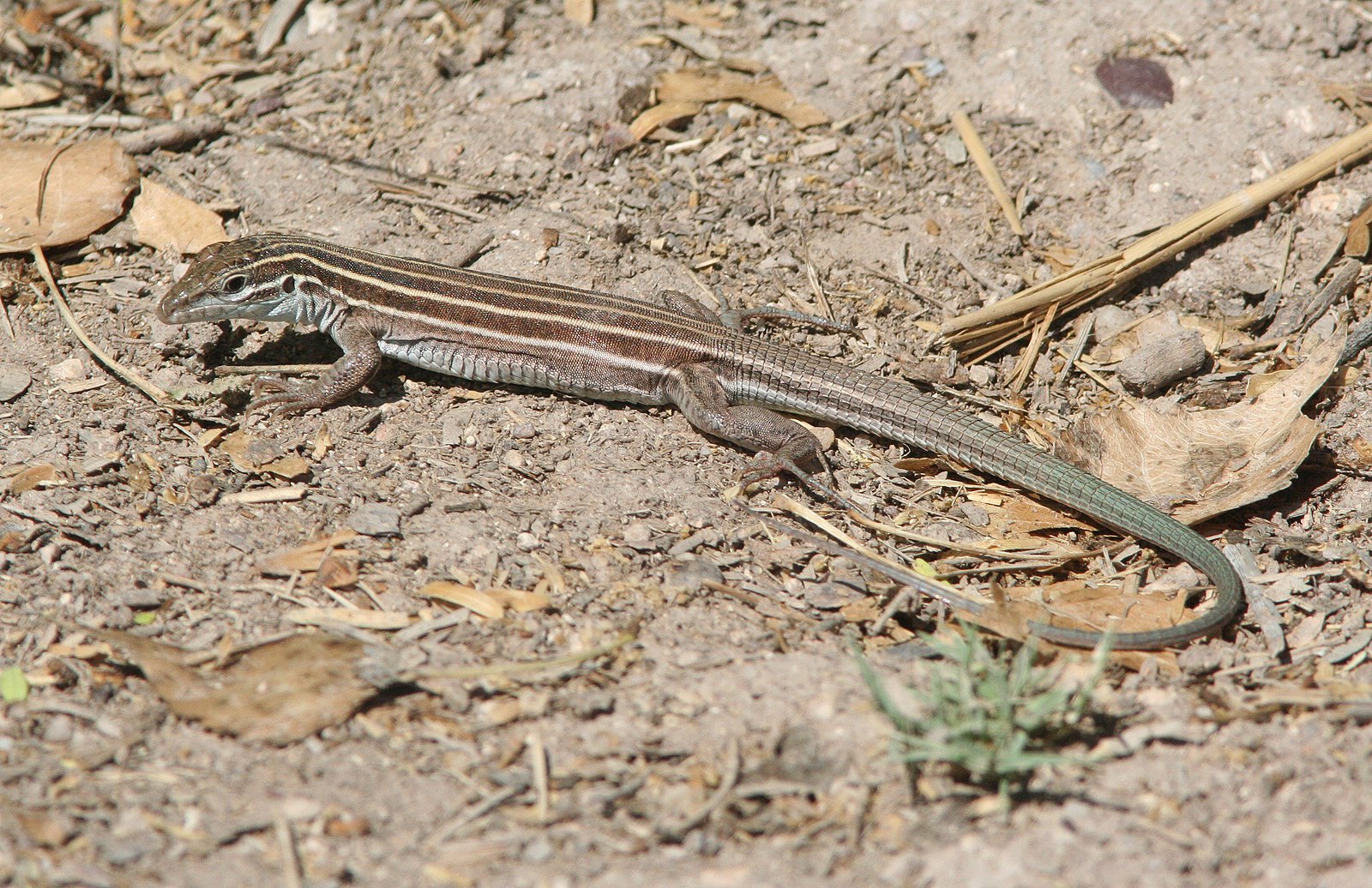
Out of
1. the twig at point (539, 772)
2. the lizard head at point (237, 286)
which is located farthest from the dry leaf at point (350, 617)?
the lizard head at point (237, 286)

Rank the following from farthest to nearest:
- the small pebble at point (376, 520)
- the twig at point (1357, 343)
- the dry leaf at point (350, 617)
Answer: the twig at point (1357, 343) → the small pebble at point (376, 520) → the dry leaf at point (350, 617)

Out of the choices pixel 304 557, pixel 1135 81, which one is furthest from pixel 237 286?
pixel 1135 81

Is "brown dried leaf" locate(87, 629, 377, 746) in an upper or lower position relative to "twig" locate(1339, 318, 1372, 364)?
lower

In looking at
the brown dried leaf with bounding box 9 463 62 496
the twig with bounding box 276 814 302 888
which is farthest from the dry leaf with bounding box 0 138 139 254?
the twig with bounding box 276 814 302 888

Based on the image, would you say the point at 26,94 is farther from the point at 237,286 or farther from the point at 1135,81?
the point at 1135,81

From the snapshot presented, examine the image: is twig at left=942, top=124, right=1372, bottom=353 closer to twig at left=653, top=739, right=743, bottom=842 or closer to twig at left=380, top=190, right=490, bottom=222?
twig at left=380, top=190, right=490, bottom=222

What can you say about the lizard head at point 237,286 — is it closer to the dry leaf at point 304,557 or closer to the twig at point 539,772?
the dry leaf at point 304,557
